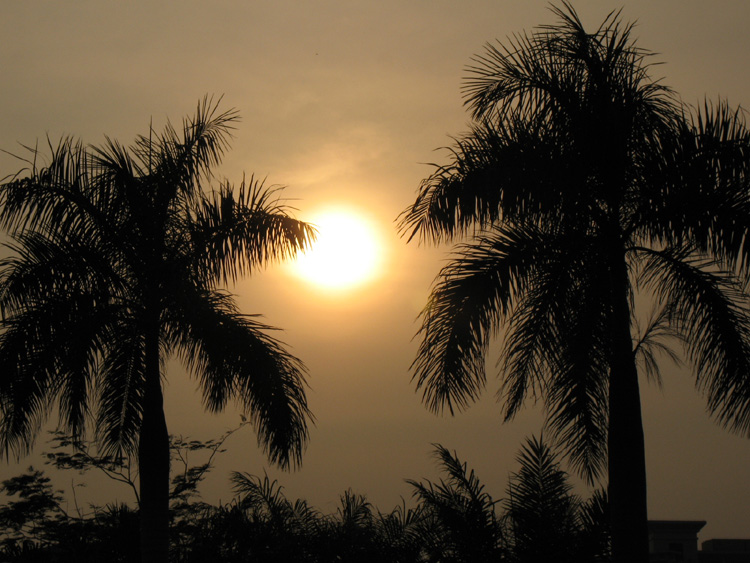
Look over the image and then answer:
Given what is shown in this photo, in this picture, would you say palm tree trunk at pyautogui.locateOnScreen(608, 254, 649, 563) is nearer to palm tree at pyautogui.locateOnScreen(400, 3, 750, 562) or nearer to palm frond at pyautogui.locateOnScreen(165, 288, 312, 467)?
palm tree at pyautogui.locateOnScreen(400, 3, 750, 562)

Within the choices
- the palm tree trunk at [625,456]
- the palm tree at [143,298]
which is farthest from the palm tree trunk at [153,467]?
the palm tree trunk at [625,456]

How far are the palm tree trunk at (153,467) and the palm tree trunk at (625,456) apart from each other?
5.30 meters

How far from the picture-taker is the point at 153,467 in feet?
35.6

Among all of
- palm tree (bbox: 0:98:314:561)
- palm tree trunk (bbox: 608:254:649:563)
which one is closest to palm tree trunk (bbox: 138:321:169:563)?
palm tree (bbox: 0:98:314:561)

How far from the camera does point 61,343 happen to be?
417 inches

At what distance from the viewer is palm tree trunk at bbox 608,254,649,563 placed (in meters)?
8.55

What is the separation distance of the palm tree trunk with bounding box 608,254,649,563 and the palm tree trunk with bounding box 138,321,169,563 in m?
5.30

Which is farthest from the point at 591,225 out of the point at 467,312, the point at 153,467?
the point at 153,467

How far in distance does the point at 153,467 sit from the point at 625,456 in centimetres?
556

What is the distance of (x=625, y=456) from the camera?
8703mm

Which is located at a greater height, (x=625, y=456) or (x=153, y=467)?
(x=153, y=467)

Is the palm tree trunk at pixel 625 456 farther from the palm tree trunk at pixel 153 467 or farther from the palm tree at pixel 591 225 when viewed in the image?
the palm tree trunk at pixel 153 467

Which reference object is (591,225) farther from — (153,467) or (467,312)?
(153,467)

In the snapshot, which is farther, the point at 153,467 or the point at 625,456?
the point at 153,467
